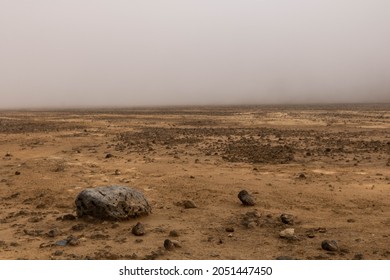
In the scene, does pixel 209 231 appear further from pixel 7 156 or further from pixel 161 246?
pixel 7 156

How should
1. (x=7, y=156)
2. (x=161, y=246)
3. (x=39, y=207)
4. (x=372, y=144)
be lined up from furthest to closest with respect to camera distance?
(x=372, y=144) → (x=7, y=156) → (x=39, y=207) → (x=161, y=246)

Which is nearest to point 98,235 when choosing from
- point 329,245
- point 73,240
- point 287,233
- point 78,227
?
point 73,240

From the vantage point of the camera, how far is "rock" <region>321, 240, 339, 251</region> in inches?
268

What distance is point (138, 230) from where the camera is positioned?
7727 millimetres

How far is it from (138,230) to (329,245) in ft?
11.2

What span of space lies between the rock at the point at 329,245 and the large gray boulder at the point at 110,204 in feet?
12.5

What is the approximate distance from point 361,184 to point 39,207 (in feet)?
28.5

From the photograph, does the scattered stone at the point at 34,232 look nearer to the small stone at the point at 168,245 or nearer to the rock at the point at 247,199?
the small stone at the point at 168,245

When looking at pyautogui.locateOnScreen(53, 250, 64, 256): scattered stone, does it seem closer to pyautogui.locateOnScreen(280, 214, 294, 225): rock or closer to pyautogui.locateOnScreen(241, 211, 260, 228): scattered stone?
pyautogui.locateOnScreen(241, 211, 260, 228): scattered stone

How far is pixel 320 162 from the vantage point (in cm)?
1556

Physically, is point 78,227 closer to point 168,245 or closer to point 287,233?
point 168,245

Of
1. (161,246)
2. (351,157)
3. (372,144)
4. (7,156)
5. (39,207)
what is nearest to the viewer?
(161,246)

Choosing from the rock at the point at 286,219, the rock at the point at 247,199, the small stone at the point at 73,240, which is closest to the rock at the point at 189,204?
the rock at the point at 247,199

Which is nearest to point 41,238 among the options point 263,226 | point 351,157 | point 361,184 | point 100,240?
point 100,240
